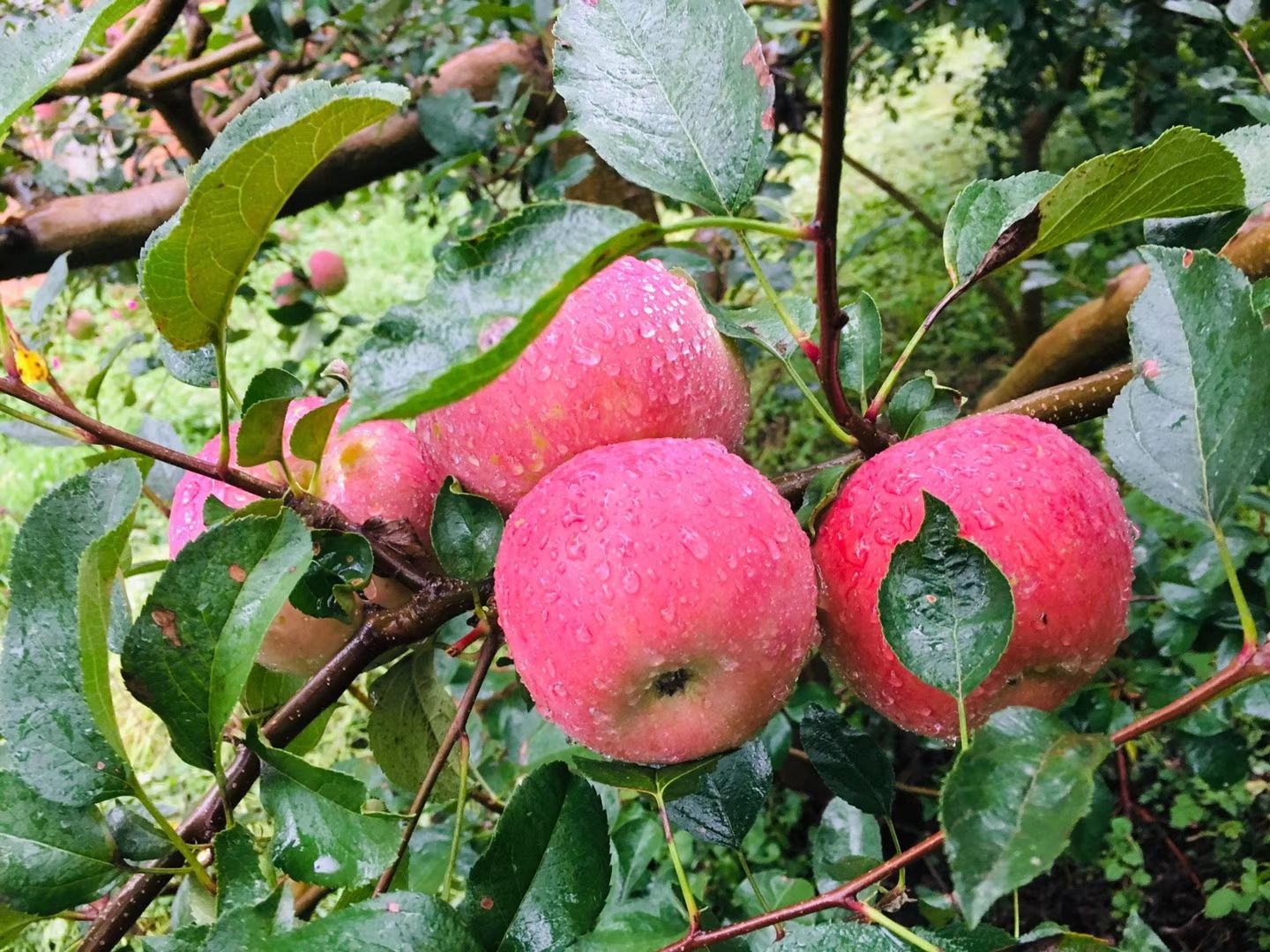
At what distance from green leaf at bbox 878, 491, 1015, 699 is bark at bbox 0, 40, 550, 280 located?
1.26m

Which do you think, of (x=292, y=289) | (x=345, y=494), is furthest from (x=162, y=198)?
(x=345, y=494)

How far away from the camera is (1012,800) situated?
35cm

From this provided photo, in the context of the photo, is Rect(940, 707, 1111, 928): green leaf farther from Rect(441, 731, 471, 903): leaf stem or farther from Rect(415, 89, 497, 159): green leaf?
Rect(415, 89, 497, 159): green leaf

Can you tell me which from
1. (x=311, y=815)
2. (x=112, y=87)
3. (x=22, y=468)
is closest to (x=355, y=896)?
(x=311, y=815)

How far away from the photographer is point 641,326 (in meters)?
0.51

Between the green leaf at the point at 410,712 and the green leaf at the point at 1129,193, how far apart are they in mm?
432

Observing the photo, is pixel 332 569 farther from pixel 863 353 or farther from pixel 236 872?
pixel 863 353

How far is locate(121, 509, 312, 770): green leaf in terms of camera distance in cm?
44

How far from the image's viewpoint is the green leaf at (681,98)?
51cm

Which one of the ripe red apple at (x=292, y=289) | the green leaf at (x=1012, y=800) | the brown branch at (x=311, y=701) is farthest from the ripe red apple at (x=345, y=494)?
the ripe red apple at (x=292, y=289)

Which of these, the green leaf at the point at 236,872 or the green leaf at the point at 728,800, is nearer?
the green leaf at the point at 236,872

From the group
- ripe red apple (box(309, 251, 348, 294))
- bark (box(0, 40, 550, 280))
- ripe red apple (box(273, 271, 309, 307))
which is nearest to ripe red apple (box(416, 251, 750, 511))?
bark (box(0, 40, 550, 280))

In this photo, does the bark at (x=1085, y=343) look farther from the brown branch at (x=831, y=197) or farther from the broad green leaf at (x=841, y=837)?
the brown branch at (x=831, y=197)

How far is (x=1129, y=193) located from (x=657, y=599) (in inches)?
11.2
